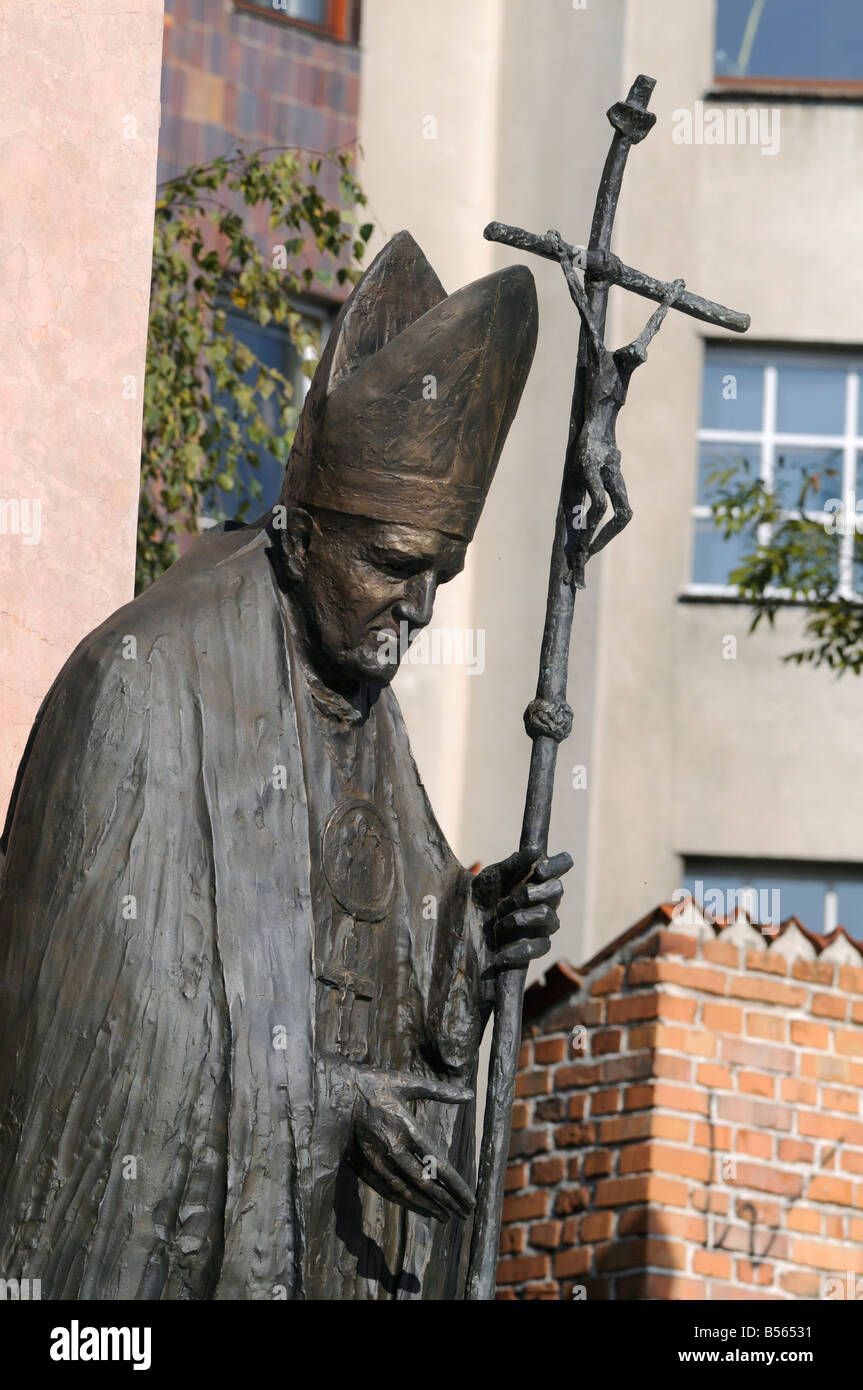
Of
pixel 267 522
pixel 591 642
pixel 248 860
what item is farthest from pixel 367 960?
pixel 591 642

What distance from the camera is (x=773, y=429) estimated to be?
639 inches

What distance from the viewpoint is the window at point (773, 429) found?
15.9m

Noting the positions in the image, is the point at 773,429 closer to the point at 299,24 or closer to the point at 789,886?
the point at 789,886

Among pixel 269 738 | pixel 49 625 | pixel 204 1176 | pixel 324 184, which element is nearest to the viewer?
pixel 204 1176

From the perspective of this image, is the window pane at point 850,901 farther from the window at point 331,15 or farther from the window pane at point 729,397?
the window at point 331,15

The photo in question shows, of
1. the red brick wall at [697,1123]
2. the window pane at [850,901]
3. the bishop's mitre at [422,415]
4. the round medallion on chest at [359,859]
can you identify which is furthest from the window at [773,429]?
the bishop's mitre at [422,415]

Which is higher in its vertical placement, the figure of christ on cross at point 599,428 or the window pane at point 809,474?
the window pane at point 809,474

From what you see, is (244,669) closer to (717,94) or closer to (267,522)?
(267,522)

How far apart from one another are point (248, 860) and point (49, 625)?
792 mm

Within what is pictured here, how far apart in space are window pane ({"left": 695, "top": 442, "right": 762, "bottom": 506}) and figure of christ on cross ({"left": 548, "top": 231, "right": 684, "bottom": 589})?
11.2 meters

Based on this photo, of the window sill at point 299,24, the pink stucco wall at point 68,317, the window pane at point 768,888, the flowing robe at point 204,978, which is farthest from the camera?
the window sill at point 299,24

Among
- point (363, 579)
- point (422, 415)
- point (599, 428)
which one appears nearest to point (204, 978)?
point (363, 579)

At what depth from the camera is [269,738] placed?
4387 mm

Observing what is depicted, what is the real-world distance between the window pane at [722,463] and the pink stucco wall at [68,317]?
10.7 meters
